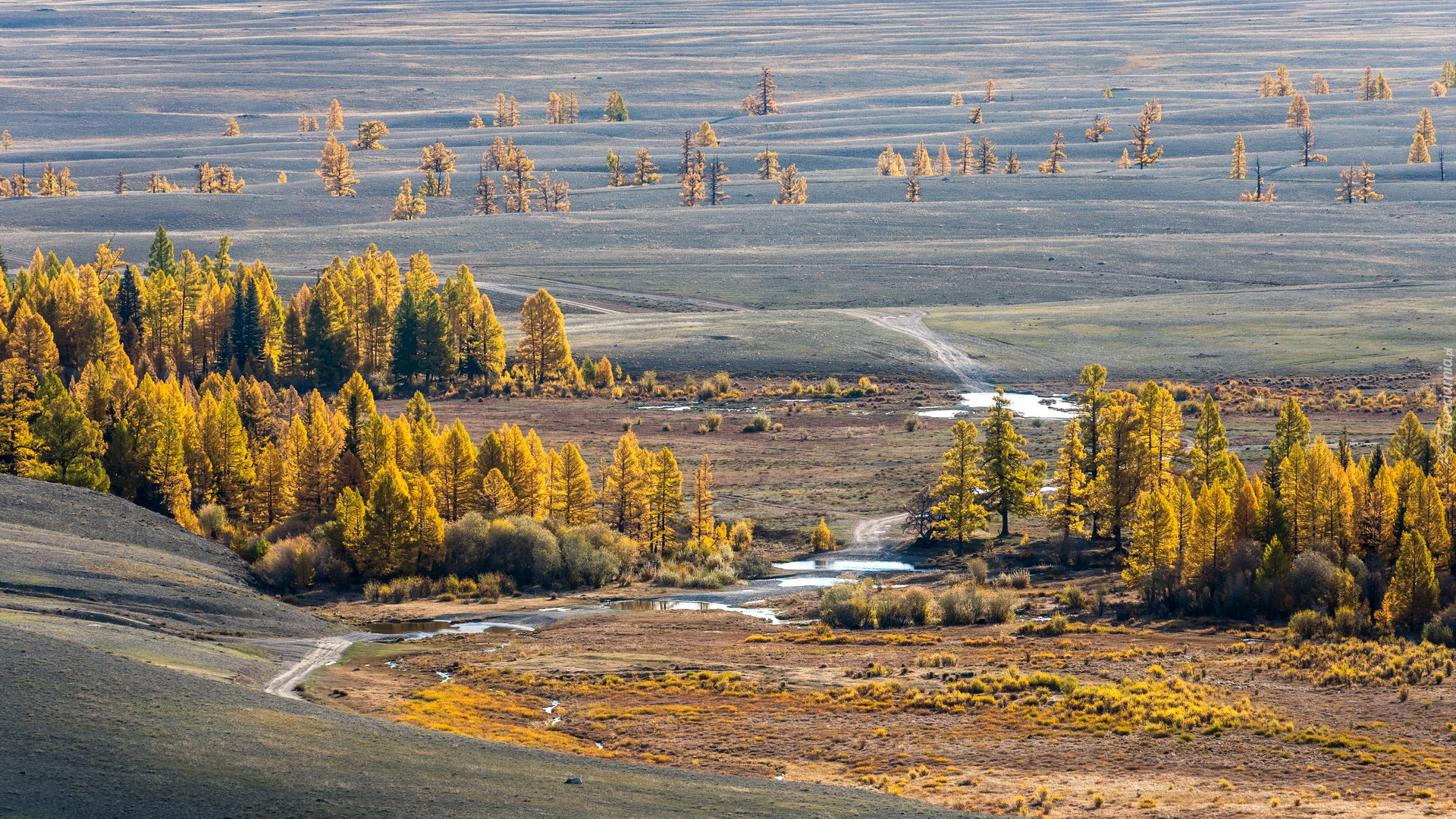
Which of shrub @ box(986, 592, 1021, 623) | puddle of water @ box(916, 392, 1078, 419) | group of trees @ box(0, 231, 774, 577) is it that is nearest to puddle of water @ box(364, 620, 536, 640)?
group of trees @ box(0, 231, 774, 577)

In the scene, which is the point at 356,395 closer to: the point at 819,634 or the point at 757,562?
the point at 757,562

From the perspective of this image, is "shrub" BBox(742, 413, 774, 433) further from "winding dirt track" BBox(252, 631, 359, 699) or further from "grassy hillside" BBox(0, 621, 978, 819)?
"grassy hillside" BBox(0, 621, 978, 819)

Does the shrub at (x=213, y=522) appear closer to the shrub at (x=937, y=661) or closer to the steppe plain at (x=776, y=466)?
the steppe plain at (x=776, y=466)

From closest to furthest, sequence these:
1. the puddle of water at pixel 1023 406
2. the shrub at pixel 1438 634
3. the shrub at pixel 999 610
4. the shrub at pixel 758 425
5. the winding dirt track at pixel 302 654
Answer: the winding dirt track at pixel 302 654
the shrub at pixel 1438 634
the shrub at pixel 999 610
the shrub at pixel 758 425
the puddle of water at pixel 1023 406

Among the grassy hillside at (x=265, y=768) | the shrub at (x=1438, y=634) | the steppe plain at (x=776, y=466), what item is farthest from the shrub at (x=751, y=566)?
the grassy hillside at (x=265, y=768)

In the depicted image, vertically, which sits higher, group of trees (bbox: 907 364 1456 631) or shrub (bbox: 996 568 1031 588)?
group of trees (bbox: 907 364 1456 631)

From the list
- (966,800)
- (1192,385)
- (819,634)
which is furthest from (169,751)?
(1192,385)
